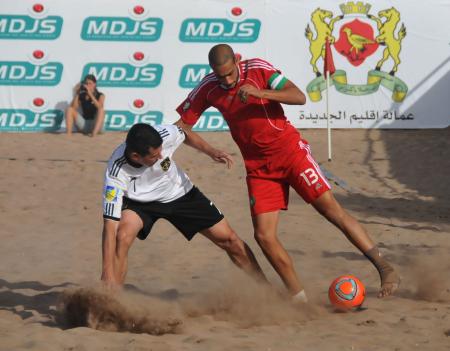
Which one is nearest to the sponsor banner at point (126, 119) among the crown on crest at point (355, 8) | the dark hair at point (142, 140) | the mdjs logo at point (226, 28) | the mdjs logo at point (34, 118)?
the mdjs logo at point (34, 118)

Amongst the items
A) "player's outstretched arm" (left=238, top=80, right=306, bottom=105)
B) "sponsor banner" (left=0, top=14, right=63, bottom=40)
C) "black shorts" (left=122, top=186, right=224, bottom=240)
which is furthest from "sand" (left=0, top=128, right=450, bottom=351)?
→ "sponsor banner" (left=0, top=14, right=63, bottom=40)

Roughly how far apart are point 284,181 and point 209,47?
31.8 ft

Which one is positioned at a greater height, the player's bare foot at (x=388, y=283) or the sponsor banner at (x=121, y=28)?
the sponsor banner at (x=121, y=28)

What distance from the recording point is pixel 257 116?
6547 millimetres

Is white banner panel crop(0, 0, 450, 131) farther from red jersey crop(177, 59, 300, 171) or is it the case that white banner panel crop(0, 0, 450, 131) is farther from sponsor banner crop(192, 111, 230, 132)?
red jersey crop(177, 59, 300, 171)

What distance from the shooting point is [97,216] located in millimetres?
10734

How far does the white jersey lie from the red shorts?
540 millimetres

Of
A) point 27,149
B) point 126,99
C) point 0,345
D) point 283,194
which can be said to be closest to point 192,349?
point 0,345

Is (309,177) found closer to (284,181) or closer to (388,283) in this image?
(284,181)

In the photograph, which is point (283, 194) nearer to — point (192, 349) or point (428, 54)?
point (192, 349)

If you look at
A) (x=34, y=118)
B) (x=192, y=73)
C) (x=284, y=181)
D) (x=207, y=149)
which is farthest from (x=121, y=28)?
(x=284, y=181)

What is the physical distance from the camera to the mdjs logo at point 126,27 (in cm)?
1617

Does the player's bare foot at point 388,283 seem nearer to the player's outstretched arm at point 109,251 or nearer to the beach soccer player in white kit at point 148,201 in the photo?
the beach soccer player in white kit at point 148,201

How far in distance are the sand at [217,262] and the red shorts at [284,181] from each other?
65 cm
